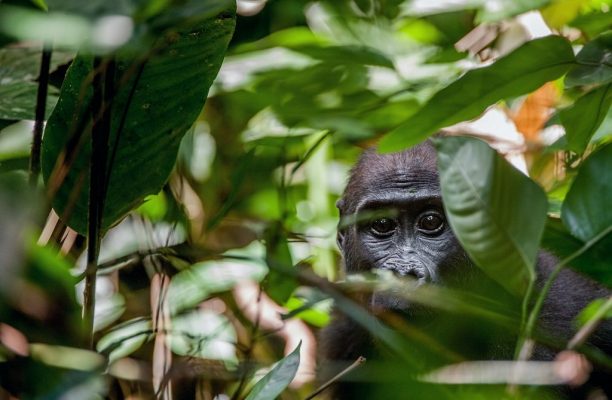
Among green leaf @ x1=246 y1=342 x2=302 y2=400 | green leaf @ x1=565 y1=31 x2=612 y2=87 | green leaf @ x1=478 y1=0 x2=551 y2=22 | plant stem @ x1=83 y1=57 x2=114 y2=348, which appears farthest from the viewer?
green leaf @ x1=478 y1=0 x2=551 y2=22

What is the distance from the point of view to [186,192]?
3.21m

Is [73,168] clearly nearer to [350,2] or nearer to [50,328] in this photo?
[50,328]

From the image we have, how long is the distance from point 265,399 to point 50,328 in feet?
1.00

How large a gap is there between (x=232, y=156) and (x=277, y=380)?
2.03m

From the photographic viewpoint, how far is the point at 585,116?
5.29ft

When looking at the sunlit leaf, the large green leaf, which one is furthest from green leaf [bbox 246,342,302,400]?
the sunlit leaf

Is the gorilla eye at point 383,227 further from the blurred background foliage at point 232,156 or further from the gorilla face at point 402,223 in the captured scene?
the blurred background foliage at point 232,156

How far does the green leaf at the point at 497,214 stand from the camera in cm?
111

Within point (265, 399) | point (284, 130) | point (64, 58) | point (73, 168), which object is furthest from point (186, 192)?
point (265, 399)

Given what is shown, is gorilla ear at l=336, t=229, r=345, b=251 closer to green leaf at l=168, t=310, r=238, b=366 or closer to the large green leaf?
green leaf at l=168, t=310, r=238, b=366

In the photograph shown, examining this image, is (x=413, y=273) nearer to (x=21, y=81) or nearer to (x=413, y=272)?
(x=413, y=272)

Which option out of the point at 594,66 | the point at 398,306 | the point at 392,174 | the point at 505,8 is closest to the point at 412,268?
the point at 398,306

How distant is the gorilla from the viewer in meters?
2.27

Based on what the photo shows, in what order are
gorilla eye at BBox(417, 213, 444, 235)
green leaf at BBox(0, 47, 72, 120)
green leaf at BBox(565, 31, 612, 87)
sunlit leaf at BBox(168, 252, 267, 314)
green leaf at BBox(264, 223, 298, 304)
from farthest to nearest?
gorilla eye at BBox(417, 213, 444, 235) < sunlit leaf at BBox(168, 252, 267, 314) < green leaf at BBox(264, 223, 298, 304) < green leaf at BBox(0, 47, 72, 120) < green leaf at BBox(565, 31, 612, 87)
